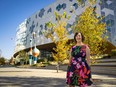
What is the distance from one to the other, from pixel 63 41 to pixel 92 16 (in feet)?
35.6

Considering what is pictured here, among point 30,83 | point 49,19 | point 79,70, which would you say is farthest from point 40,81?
point 49,19

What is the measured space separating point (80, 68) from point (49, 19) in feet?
226

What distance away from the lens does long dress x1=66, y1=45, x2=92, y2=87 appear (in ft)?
20.3

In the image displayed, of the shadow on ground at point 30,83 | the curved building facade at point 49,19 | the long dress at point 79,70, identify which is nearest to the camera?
the long dress at point 79,70

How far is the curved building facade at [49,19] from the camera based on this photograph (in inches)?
1996

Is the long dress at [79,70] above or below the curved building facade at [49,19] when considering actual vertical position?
below

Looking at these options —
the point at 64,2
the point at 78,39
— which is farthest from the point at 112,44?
the point at 78,39

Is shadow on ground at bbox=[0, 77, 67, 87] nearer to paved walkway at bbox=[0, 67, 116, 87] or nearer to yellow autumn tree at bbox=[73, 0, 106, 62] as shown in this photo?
paved walkway at bbox=[0, 67, 116, 87]

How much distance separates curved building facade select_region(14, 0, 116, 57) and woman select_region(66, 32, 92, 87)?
33.6 meters

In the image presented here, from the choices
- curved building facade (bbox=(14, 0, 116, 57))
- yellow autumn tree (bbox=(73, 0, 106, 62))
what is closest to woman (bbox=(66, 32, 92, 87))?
yellow autumn tree (bbox=(73, 0, 106, 62))

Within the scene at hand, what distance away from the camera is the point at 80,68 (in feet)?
20.4

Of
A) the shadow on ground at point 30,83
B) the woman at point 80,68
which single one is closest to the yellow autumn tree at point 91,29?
the shadow on ground at point 30,83

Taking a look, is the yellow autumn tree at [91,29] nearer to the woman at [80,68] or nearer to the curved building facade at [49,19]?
the woman at [80,68]

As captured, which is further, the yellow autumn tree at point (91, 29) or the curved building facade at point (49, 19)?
the curved building facade at point (49, 19)
